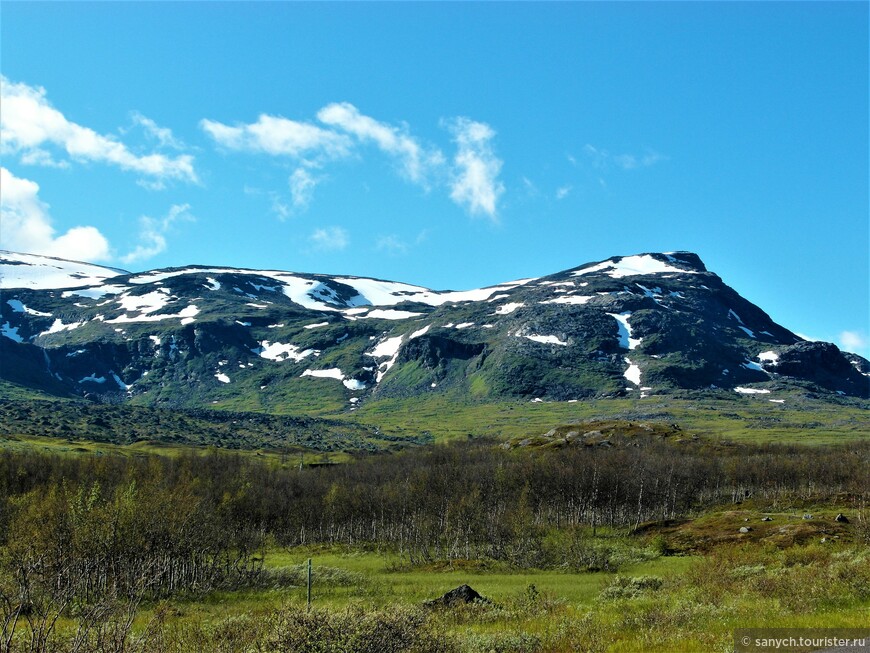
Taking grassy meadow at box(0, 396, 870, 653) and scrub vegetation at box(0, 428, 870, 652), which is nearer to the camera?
grassy meadow at box(0, 396, 870, 653)

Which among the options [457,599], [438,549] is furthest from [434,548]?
[457,599]

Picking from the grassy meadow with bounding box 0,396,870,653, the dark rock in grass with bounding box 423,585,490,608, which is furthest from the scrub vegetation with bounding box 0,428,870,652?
the dark rock in grass with bounding box 423,585,490,608

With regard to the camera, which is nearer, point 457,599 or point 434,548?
point 457,599

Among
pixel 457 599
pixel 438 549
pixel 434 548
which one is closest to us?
pixel 457 599

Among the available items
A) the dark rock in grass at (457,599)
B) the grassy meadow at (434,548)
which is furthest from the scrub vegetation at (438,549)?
the dark rock in grass at (457,599)

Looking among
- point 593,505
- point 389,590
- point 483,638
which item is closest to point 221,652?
point 483,638

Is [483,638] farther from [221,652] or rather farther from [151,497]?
[151,497]

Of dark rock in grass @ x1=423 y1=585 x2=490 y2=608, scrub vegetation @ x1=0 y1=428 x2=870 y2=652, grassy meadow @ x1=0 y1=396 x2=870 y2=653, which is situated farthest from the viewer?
dark rock in grass @ x1=423 y1=585 x2=490 y2=608

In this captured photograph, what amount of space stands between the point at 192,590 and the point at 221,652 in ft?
213

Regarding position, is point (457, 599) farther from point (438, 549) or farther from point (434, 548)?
point (434, 548)

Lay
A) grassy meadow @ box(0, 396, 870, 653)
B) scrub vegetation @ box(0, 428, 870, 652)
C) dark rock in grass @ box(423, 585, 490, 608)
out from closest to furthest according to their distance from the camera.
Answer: grassy meadow @ box(0, 396, 870, 653)
scrub vegetation @ box(0, 428, 870, 652)
dark rock in grass @ box(423, 585, 490, 608)

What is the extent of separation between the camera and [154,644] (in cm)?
1767

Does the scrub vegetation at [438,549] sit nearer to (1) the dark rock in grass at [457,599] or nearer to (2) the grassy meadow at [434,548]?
(2) the grassy meadow at [434,548]

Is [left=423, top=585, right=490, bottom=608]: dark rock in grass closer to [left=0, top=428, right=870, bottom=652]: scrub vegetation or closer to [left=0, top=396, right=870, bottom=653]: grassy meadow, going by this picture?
[left=0, top=396, right=870, bottom=653]: grassy meadow
